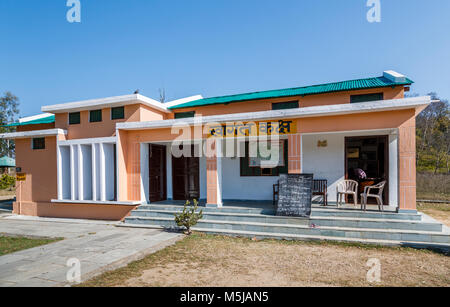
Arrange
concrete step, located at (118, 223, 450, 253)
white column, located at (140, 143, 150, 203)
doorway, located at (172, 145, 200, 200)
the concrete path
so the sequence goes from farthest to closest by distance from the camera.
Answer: doorway, located at (172, 145, 200, 200), white column, located at (140, 143, 150, 203), concrete step, located at (118, 223, 450, 253), the concrete path

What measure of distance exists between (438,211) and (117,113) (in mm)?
12793

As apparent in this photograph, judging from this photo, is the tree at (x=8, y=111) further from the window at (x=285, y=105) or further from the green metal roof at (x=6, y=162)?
the window at (x=285, y=105)

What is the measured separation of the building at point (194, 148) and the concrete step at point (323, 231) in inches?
35.6

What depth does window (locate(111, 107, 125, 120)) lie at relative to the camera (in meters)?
9.76

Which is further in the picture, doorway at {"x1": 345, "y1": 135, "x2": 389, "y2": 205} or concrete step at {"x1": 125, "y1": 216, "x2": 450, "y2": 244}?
doorway at {"x1": 345, "y1": 135, "x2": 389, "y2": 205}

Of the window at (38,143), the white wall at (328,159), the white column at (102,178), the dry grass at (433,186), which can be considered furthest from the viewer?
the dry grass at (433,186)

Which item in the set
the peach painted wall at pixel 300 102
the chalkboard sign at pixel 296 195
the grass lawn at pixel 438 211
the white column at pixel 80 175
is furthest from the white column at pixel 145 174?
the grass lawn at pixel 438 211

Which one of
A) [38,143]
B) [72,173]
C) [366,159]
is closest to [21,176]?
[38,143]

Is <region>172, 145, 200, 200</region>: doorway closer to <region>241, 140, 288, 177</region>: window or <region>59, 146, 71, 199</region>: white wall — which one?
<region>241, 140, 288, 177</region>: window

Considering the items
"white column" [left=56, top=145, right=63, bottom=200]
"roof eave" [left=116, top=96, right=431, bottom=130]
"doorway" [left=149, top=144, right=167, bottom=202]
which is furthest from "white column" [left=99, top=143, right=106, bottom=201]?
"white column" [left=56, top=145, right=63, bottom=200]

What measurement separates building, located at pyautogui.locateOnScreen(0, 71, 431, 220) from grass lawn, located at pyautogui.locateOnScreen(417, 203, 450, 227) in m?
2.18

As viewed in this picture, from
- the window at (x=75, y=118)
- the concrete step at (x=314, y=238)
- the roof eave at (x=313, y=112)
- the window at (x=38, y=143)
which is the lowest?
the concrete step at (x=314, y=238)

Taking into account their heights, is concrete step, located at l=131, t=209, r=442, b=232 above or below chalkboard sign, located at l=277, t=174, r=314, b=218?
below

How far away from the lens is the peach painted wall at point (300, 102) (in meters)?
8.92
